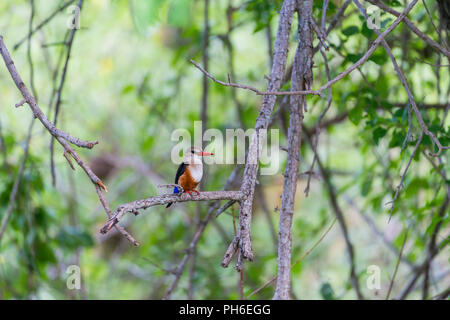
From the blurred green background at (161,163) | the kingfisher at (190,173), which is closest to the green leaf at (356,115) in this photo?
the blurred green background at (161,163)

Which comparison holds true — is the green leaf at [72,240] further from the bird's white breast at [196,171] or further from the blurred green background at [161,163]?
the bird's white breast at [196,171]

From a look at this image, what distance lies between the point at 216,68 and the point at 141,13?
2.26 m

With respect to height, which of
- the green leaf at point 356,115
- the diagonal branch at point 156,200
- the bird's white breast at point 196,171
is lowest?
the diagonal branch at point 156,200

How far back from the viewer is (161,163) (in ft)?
20.6

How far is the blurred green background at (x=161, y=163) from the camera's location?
418 cm

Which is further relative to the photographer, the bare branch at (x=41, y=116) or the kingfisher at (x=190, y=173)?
the kingfisher at (x=190, y=173)

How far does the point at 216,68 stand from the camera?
5.72 m

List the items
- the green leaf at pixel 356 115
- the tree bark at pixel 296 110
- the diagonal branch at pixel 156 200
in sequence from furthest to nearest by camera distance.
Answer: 1. the green leaf at pixel 356 115
2. the tree bark at pixel 296 110
3. the diagonal branch at pixel 156 200

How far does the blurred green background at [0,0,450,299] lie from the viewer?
4184mm

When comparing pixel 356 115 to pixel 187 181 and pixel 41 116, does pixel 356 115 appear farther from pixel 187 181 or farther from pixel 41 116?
pixel 41 116

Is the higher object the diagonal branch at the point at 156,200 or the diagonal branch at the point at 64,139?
the diagonal branch at the point at 64,139

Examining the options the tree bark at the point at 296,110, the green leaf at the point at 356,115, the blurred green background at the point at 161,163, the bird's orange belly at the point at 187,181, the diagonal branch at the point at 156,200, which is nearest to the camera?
the diagonal branch at the point at 156,200

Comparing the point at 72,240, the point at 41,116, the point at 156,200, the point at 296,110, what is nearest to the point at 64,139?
the point at 41,116
